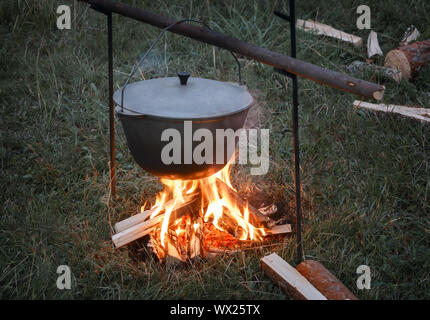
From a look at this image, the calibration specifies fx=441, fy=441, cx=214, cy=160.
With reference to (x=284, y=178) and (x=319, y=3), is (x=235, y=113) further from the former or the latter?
(x=319, y=3)

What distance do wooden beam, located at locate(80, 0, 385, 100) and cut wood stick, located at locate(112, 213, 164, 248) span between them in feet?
3.67

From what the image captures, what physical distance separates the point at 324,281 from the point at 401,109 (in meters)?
2.10

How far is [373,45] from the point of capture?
15.6 ft

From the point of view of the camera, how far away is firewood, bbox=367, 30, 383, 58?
465 centimetres

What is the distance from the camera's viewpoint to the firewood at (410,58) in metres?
4.31

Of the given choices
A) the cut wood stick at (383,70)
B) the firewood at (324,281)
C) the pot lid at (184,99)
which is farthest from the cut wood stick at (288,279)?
the cut wood stick at (383,70)

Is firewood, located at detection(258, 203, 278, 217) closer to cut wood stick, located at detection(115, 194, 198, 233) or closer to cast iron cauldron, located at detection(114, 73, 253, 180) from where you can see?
cut wood stick, located at detection(115, 194, 198, 233)

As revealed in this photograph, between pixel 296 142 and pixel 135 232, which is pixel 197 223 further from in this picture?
pixel 296 142

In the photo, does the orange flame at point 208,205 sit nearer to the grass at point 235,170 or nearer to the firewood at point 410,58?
the grass at point 235,170

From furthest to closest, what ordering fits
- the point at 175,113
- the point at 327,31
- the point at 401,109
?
the point at 327,31 < the point at 401,109 < the point at 175,113

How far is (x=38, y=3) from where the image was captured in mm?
5090

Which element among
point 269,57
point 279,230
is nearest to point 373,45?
point 279,230

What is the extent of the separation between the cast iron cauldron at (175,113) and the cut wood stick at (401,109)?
5.81ft

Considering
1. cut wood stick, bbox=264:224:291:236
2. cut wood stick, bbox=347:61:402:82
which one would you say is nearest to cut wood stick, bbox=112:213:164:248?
cut wood stick, bbox=264:224:291:236
